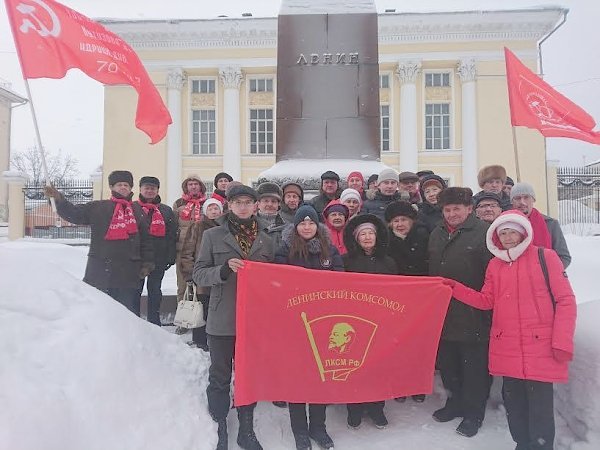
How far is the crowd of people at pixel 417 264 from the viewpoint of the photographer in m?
2.95

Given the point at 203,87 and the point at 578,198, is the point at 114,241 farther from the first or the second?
the point at 203,87

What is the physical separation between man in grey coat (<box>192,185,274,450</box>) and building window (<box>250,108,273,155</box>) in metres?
23.1

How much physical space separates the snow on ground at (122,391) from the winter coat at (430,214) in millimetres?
1283

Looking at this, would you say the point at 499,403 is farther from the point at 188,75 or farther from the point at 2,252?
the point at 188,75

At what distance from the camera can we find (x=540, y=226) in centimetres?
400

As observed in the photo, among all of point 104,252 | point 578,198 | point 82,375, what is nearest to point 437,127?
point 578,198

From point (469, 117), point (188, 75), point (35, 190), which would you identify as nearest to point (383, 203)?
point (35, 190)

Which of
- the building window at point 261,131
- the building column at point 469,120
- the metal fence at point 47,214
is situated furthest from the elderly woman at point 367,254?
the building window at point 261,131

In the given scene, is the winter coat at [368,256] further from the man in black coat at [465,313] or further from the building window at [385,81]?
the building window at [385,81]

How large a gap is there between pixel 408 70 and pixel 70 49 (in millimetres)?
21798

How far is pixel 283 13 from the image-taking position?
6.40 m

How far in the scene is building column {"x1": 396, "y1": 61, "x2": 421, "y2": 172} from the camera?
2480 cm

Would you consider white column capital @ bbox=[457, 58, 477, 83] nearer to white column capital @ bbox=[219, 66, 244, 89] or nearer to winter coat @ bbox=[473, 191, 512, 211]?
white column capital @ bbox=[219, 66, 244, 89]

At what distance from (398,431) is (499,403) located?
2.84 ft
